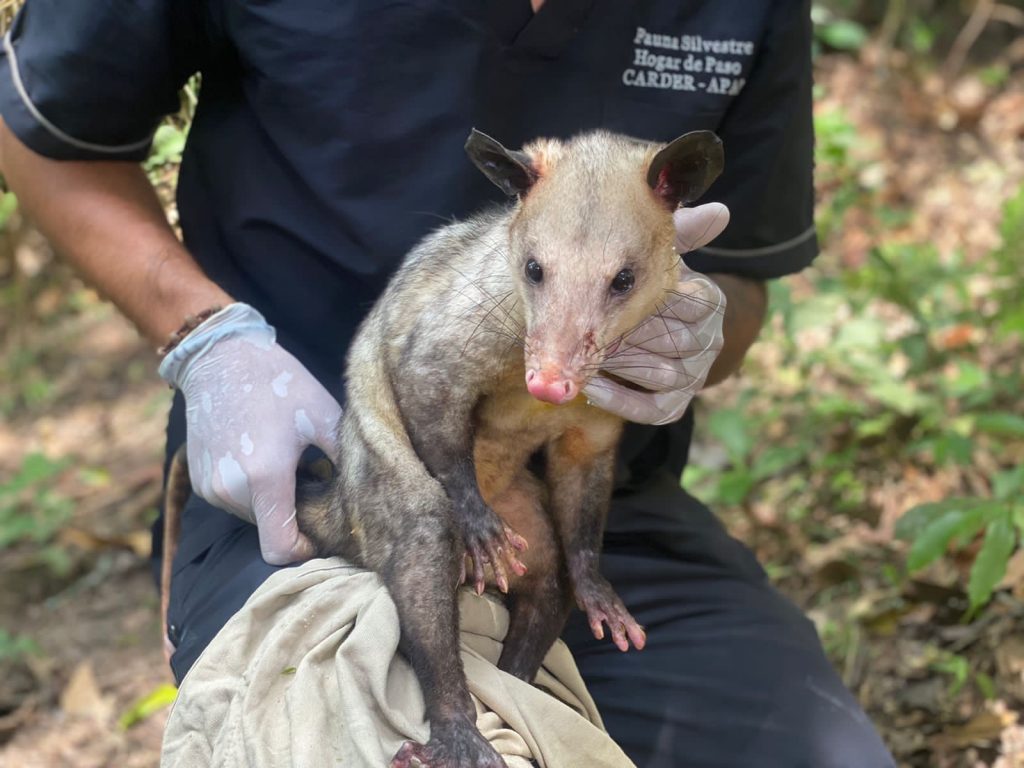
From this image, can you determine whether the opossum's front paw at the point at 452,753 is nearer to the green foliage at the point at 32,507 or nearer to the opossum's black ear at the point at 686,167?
the opossum's black ear at the point at 686,167

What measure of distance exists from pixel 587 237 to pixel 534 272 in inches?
5.0

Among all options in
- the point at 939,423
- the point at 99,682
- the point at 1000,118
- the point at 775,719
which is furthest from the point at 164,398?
the point at 1000,118

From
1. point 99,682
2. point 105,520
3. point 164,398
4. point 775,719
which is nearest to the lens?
point 775,719

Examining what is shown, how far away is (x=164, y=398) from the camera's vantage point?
6.54m

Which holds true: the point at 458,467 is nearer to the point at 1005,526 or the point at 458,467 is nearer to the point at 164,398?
the point at 1005,526

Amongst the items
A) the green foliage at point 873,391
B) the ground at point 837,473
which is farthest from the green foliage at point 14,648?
the green foliage at point 873,391

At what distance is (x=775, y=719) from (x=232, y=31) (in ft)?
7.35

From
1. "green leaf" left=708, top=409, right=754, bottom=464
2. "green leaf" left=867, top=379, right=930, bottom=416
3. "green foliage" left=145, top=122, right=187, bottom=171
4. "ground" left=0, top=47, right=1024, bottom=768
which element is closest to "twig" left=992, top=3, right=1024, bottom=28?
"ground" left=0, top=47, right=1024, bottom=768

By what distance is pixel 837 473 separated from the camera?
4980 mm

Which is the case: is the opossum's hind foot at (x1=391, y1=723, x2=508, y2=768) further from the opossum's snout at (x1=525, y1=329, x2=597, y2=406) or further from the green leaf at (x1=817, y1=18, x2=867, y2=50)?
the green leaf at (x1=817, y1=18, x2=867, y2=50)

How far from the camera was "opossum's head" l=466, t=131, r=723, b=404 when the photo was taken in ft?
7.35

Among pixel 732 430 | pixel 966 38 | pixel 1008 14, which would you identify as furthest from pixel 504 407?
pixel 1008 14

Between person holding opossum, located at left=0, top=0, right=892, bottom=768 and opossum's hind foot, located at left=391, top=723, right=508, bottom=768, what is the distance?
1.27ft

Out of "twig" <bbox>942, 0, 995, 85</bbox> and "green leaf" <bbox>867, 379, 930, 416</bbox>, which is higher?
"twig" <bbox>942, 0, 995, 85</bbox>
